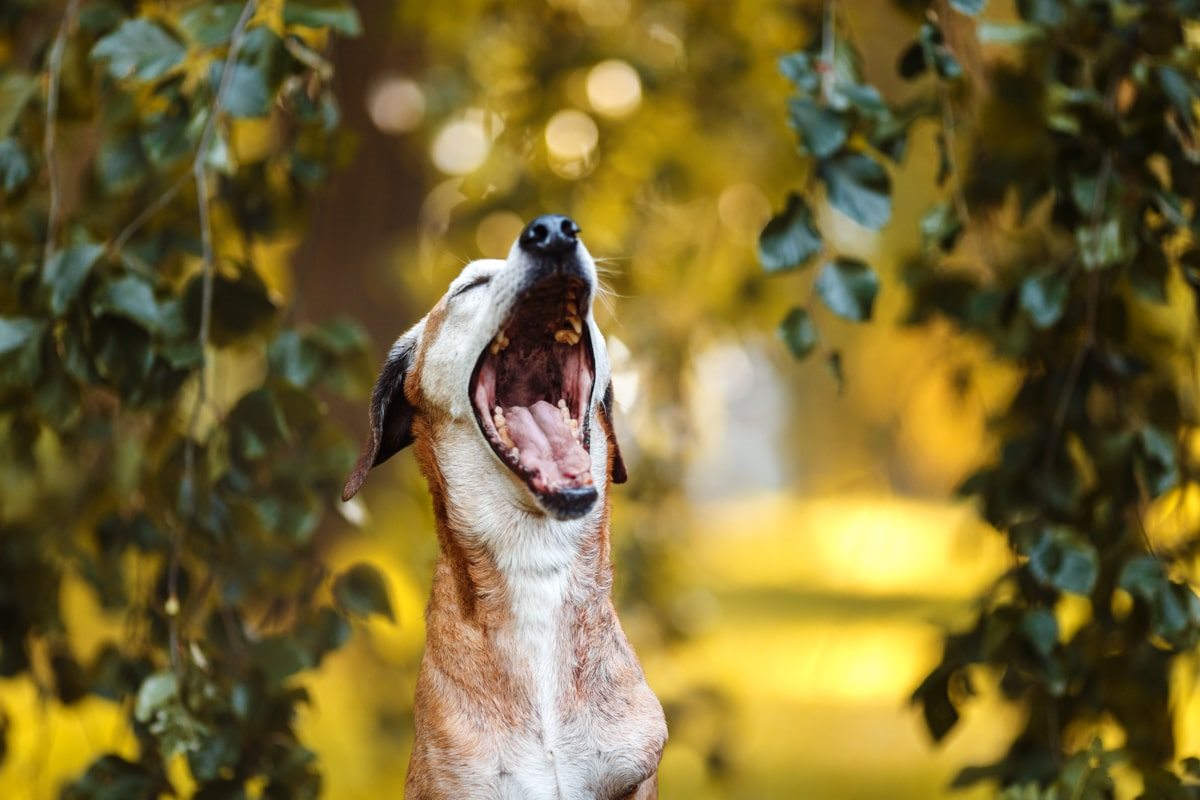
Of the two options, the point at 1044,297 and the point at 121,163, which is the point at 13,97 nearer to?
the point at 121,163

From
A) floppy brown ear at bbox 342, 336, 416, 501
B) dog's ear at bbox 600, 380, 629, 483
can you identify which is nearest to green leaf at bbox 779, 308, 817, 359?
dog's ear at bbox 600, 380, 629, 483

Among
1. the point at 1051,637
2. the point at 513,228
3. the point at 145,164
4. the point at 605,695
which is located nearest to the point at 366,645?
the point at 513,228

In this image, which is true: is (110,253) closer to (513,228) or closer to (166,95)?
(166,95)

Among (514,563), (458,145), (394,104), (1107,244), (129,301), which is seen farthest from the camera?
(394,104)

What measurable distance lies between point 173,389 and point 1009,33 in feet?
6.20

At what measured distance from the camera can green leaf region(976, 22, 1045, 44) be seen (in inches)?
109

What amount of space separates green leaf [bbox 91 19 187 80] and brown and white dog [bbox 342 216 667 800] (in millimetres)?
892

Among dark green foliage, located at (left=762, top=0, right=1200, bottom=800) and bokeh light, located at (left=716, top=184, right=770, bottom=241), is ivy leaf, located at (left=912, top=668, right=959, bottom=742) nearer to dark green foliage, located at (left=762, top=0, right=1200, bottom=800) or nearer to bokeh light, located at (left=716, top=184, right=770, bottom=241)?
dark green foliage, located at (left=762, top=0, right=1200, bottom=800)

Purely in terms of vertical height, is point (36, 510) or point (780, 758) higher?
point (36, 510)

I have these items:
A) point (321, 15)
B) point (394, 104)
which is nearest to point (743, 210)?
point (394, 104)

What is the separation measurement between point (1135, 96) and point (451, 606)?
1.99 metres

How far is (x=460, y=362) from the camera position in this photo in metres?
1.92

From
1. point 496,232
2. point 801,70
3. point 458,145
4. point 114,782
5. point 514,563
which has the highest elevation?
point 801,70

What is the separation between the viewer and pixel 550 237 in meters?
1.79
